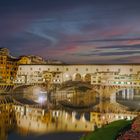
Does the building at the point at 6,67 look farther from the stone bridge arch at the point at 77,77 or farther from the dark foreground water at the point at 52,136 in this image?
the dark foreground water at the point at 52,136

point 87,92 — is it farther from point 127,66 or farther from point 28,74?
point 127,66

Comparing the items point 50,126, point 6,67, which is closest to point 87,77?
point 6,67

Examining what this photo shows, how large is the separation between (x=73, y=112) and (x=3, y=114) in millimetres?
9540

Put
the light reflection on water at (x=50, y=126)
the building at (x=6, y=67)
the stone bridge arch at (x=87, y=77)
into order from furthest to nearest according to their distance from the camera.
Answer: the building at (x=6, y=67) < the stone bridge arch at (x=87, y=77) < the light reflection on water at (x=50, y=126)

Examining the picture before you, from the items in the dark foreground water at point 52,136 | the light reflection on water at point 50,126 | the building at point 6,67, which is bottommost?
the dark foreground water at point 52,136

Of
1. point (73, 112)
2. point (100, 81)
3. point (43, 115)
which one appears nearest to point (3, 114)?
point (43, 115)

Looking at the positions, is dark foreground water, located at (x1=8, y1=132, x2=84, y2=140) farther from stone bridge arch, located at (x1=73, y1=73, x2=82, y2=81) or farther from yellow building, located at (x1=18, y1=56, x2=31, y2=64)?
yellow building, located at (x1=18, y1=56, x2=31, y2=64)

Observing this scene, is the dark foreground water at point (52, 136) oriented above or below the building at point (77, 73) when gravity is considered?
below

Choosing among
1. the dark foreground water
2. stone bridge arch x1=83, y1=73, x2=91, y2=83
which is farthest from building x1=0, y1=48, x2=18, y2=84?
the dark foreground water

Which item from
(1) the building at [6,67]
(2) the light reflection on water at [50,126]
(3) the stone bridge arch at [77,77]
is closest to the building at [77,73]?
(3) the stone bridge arch at [77,77]

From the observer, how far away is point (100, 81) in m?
79.0

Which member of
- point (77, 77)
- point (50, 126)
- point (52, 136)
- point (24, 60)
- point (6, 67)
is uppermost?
point (24, 60)

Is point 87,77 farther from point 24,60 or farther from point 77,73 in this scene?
point 24,60

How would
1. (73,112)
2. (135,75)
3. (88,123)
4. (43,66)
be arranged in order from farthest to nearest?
(43,66) → (135,75) → (73,112) → (88,123)
